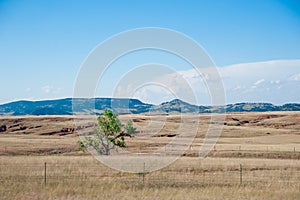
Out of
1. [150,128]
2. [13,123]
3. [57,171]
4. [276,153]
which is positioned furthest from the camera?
[13,123]

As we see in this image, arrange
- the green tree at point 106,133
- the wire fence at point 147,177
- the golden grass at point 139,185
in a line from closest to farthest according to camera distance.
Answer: the golden grass at point 139,185 → the wire fence at point 147,177 → the green tree at point 106,133

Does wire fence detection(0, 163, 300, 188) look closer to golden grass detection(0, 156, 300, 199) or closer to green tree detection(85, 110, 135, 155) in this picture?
golden grass detection(0, 156, 300, 199)

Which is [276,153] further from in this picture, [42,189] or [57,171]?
[42,189]

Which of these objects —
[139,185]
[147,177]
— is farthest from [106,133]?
[139,185]

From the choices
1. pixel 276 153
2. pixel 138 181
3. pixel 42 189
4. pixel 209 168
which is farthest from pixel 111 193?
pixel 276 153

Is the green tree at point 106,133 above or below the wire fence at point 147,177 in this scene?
above

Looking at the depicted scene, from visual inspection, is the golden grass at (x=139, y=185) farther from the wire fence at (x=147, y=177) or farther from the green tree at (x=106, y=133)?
the green tree at (x=106, y=133)

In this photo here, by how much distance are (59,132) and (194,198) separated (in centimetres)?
9845

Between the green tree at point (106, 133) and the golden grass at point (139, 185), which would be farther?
the green tree at point (106, 133)

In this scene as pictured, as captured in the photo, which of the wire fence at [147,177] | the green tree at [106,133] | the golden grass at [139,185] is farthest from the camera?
the green tree at [106,133]

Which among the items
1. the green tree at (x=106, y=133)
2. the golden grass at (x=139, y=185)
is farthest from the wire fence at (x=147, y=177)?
the green tree at (x=106, y=133)

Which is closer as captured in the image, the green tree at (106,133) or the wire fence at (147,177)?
the wire fence at (147,177)

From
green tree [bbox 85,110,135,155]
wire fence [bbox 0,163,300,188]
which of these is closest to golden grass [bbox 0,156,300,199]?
wire fence [bbox 0,163,300,188]

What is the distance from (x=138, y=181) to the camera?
828 inches
